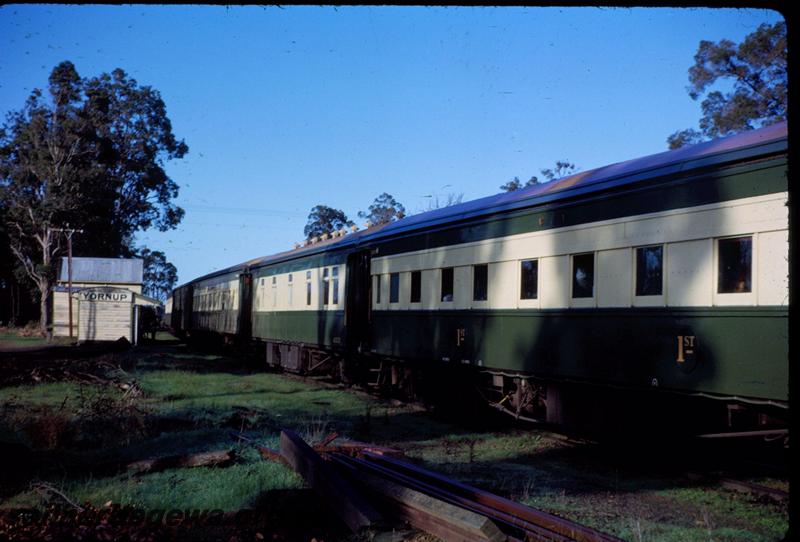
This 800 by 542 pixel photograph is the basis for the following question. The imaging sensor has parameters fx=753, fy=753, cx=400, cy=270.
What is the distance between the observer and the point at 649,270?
8508mm

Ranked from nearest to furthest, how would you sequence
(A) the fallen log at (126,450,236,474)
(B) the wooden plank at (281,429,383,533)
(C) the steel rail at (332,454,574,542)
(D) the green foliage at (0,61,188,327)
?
(C) the steel rail at (332,454,574,542) → (B) the wooden plank at (281,429,383,533) → (A) the fallen log at (126,450,236,474) → (D) the green foliage at (0,61,188,327)

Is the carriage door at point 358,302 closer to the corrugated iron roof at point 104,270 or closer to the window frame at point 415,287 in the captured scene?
the window frame at point 415,287

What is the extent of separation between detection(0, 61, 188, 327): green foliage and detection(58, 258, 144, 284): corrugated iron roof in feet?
5.25

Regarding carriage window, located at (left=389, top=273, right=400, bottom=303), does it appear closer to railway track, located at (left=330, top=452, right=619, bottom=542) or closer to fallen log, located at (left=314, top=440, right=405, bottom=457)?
fallen log, located at (left=314, top=440, right=405, bottom=457)

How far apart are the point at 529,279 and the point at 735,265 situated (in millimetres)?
3588

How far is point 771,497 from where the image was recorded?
7203mm

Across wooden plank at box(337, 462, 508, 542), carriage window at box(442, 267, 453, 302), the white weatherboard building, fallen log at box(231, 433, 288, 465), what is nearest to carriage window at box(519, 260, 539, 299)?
carriage window at box(442, 267, 453, 302)

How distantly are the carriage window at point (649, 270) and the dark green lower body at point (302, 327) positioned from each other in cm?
976

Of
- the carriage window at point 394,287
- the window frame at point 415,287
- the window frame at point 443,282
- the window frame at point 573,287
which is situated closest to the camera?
the window frame at point 573,287

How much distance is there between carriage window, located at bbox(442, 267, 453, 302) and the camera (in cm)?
1278

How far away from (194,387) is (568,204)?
1066 centimetres

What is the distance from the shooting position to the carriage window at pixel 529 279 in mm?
10508

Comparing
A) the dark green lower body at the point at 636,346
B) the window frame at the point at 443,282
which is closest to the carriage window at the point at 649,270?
the dark green lower body at the point at 636,346

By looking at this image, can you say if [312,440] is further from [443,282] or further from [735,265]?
[735,265]
